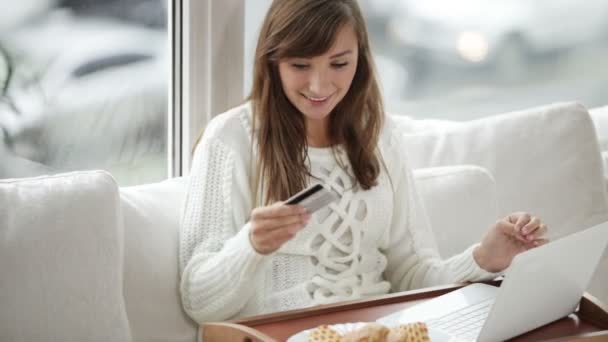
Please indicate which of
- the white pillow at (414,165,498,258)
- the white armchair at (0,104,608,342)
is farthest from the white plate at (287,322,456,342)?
the white pillow at (414,165,498,258)

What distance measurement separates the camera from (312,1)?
1.72m

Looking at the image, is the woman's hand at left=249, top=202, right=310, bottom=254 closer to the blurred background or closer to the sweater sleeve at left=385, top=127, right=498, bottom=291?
the sweater sleeve at left=385, top=127, right=498, bottom=291

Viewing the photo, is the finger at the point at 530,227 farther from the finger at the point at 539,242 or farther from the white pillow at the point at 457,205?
the white pillow at the point at 457,205

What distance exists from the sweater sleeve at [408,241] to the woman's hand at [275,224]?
44 cm

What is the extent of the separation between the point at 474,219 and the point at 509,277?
0.79m

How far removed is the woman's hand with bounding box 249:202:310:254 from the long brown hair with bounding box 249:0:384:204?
0.71ft

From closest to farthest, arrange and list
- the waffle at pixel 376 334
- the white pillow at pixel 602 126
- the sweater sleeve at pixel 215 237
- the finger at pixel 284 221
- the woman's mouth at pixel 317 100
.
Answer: the waffle at pixel 376 334
the finger at pixel 284 221
the sweater sleeve at pixel 215 237
the woman's mouth at pixel 317 100
the white pillow at pixel 602 126

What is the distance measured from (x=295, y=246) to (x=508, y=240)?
414 mm

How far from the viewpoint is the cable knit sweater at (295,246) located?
5.49ft

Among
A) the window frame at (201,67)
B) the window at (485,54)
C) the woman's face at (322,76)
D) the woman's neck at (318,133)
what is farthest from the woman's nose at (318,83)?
the window at (485,54)

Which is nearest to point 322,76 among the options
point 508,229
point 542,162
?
point 508,229

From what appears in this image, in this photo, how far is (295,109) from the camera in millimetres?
1841

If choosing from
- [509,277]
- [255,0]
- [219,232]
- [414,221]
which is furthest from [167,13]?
[509,277]

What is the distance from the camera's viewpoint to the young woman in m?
1.69
